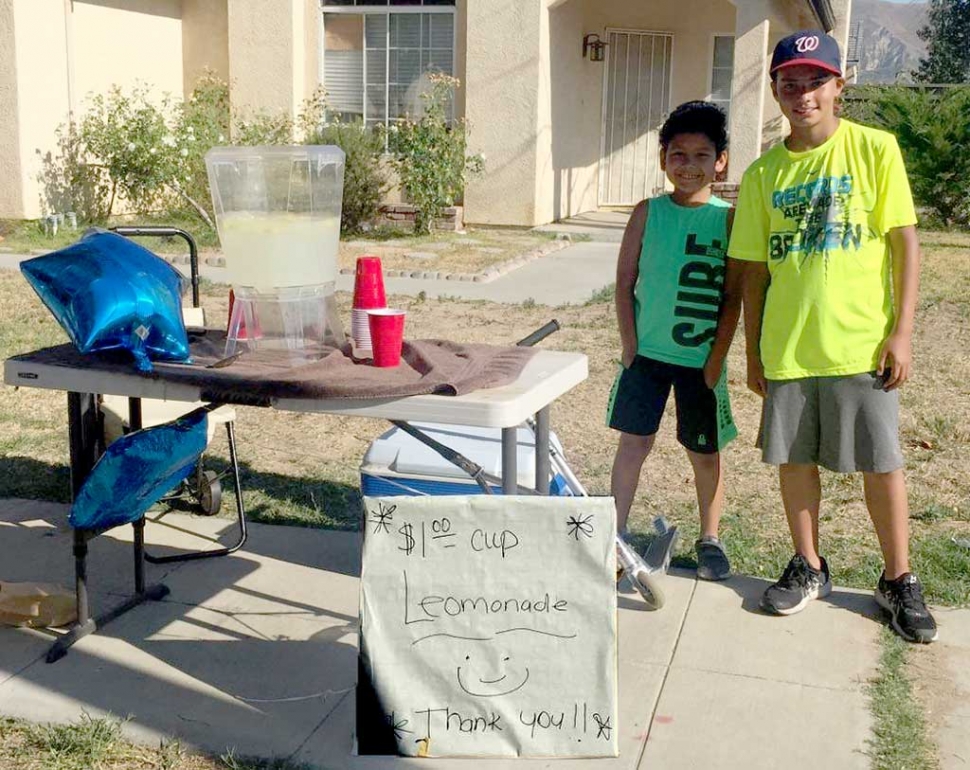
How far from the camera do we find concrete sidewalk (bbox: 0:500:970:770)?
10.3 ft

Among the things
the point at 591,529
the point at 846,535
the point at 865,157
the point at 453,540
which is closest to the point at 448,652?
the point at 453,540

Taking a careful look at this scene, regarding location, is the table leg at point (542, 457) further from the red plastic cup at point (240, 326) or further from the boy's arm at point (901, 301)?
the boy's arm at point (901, 301)

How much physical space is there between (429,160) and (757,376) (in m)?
→ 9.51

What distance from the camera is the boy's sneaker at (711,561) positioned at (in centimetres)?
423

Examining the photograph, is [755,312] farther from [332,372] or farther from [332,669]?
[332,669]

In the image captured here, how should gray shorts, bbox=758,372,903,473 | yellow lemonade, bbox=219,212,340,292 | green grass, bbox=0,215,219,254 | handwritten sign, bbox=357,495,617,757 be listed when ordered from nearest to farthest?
1. handwritten sign, bbox=357,495,617,757
2. yellow lemonade, bbox=219,212,340,292
3. gray shorts, bbox=758,372,903,473
4. green grass, bbox=0,215,219,254

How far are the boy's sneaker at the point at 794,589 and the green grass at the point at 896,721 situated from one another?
33cm

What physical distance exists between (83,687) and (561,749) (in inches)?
56.0

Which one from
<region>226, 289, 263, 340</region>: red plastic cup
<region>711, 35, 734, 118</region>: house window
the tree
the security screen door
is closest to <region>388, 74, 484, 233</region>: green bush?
the security screen door

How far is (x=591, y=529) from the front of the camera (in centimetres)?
295

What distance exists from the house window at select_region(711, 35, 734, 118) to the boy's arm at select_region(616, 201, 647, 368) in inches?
520

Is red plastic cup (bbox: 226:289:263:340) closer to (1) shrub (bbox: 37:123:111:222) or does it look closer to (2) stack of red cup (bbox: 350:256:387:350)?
(2) stack of red cup (bbox: 350:256:387:350)

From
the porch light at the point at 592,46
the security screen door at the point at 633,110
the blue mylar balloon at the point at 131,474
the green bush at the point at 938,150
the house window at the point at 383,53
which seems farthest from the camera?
the security screen door at the point at 633,110

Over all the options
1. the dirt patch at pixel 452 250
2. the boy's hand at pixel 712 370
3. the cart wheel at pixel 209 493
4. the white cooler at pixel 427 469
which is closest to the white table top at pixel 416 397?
the boy's hand at pixel 712 370
